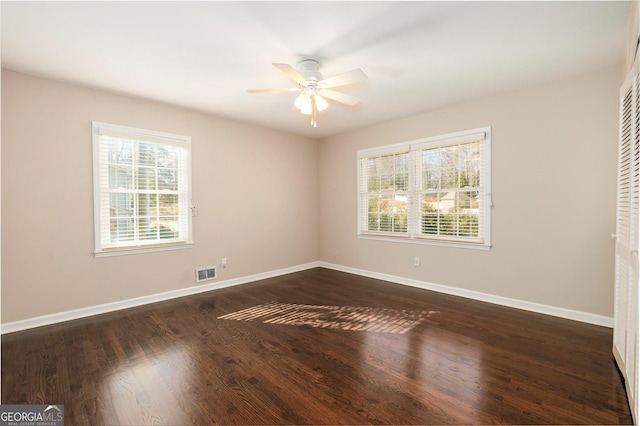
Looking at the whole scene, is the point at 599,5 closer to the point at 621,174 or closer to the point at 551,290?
the point at 621,174

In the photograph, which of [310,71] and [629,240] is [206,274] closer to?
[310,71]

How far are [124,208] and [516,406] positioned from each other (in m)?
4.26

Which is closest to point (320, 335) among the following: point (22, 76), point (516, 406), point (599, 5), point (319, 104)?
point (516, 406)

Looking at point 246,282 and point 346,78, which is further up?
point 346,78

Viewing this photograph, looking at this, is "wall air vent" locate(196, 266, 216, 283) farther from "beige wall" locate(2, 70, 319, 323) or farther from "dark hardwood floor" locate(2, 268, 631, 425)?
"dark hardwood floor" locate(2, 268, 631, 425)

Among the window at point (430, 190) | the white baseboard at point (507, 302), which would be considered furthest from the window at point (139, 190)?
the white baseboard at point (507, 302)

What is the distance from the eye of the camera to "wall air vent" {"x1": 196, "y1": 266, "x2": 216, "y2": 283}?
13.9 ft

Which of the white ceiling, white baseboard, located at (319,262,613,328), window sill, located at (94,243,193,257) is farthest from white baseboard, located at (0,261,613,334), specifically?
the white ceiling

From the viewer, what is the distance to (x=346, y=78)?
253cm

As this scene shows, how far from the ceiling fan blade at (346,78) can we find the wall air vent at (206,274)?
3068 millimetres

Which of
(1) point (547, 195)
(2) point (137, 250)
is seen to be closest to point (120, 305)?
(2) point (137, 250)

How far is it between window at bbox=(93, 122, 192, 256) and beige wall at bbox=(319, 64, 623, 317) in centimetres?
355

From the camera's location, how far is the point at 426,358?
94.8 inches

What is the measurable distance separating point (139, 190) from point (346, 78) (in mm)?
2926
